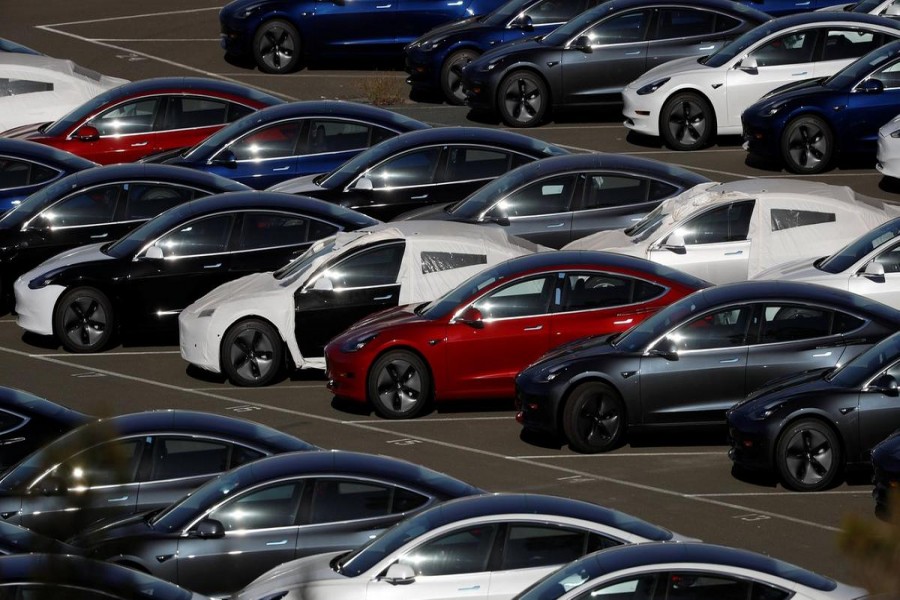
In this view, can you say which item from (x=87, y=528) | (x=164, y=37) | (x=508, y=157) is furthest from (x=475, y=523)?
(x=164, y=37)

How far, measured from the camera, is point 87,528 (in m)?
2.79

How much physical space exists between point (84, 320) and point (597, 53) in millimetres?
9123

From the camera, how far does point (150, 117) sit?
70.9ft

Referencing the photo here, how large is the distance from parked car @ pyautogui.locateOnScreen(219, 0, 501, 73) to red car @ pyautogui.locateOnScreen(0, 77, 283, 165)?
13.6ft

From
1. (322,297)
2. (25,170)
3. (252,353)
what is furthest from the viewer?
(25,170)

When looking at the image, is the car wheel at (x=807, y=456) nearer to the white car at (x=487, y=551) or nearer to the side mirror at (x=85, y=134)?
the white car at (x=487, y=551)

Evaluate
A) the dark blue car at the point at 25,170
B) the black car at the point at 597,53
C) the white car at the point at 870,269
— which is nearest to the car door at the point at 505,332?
the white car at the point at 870,269

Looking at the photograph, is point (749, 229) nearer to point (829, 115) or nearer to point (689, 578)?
point (829, 115)

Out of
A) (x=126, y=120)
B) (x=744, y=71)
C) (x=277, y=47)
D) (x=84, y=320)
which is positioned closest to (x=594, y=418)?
(x=84, y=320)

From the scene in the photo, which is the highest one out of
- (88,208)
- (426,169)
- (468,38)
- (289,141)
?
Answer: (468,38)

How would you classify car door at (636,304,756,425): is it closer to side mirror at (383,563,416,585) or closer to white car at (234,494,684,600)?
white car at (234,494,684,600)

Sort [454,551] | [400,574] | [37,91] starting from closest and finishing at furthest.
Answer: [400,574] → [454,551] → [37,91]

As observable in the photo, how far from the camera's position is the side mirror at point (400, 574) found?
29.1 ft

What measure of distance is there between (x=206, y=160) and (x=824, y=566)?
11947mm
